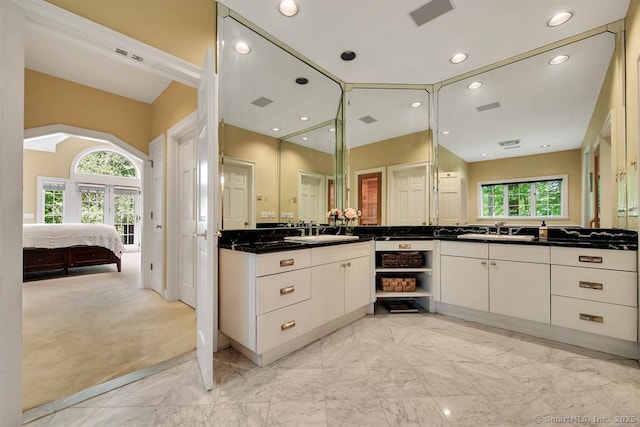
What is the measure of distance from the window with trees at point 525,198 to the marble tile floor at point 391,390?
120 cm

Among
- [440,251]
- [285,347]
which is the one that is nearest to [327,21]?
[440,251]

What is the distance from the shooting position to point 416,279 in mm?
3072

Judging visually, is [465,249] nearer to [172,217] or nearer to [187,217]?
[187,217]

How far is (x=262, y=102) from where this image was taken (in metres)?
2.50

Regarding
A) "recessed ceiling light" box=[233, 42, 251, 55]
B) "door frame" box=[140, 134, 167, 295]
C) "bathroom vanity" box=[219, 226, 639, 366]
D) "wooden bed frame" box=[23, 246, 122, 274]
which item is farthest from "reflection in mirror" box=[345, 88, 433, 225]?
"wooden bed frame" box=[23, 246, 122, 274]

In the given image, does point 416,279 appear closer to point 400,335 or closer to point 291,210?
point 400,335

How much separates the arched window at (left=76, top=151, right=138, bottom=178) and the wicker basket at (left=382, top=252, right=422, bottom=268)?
834cm

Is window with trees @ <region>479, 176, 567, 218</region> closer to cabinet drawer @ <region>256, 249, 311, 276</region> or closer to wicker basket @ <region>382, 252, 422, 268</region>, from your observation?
wicker basket @ <region>382, 252, 422, 268</region>

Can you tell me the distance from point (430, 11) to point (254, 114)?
167 cm

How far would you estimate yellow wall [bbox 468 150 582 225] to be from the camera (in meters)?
2.39

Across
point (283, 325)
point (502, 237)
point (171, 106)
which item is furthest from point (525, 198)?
point (171, 106)

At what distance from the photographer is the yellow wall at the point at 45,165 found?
6301 millimetres

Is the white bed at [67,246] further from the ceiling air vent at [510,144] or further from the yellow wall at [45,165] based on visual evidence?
the ceiling air vent at [510,144]

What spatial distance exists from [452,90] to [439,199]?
129 centimetres
